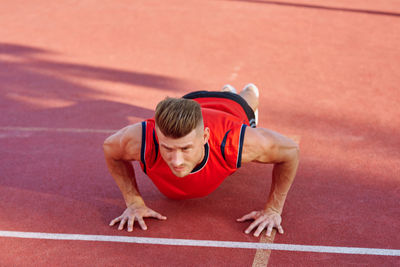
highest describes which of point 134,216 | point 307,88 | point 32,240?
point 307,88

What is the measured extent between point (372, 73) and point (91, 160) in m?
4.40

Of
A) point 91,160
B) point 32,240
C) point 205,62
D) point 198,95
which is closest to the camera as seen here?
point 32,240

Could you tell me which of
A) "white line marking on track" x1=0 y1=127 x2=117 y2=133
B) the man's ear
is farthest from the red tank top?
"white line marking on track" x1=0 y1=127 x2=117 y2=133

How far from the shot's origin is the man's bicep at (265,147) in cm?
336

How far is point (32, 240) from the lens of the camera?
3623mm

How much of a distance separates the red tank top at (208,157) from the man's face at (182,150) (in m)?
0.19

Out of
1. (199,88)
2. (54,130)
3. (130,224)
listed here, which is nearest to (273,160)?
(130,224)

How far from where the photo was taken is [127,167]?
369 cm

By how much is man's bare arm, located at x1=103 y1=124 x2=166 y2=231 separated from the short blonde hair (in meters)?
0.43

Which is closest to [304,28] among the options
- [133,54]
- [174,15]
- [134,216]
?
[174,15]

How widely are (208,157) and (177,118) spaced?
54 centimetres

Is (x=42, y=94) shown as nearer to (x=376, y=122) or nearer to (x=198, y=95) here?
(x=198, y=95)

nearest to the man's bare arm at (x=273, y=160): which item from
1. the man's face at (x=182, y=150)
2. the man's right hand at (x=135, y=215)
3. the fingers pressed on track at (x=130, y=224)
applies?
the man's face at (x=182, y=150)

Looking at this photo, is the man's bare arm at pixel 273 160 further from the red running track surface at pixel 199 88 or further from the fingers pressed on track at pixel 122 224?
the fingers pressed on track at pixel 122 224
